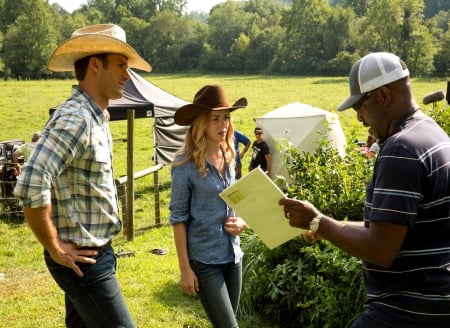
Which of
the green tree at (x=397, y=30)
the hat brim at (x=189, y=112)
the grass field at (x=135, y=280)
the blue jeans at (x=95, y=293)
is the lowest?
the grass field at (x=135, y=280)

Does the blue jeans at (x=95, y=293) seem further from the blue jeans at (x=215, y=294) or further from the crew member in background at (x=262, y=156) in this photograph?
the crew member in background at (x=262, y=156)

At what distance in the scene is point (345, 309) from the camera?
4383 millimetres

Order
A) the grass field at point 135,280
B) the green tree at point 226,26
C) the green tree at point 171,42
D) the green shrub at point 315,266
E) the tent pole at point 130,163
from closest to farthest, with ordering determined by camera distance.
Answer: the green shrub at point 315,266, the grass field at point 135,280, the tent pole at point 130,163, the green tree at point 171,42, the green tree at point 226,26

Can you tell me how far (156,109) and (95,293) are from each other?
9627mm

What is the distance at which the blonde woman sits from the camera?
326 centimetres

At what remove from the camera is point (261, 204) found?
2.81 m

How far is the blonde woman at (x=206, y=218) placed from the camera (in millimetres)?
3260

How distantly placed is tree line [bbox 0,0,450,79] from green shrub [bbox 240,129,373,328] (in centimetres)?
5477

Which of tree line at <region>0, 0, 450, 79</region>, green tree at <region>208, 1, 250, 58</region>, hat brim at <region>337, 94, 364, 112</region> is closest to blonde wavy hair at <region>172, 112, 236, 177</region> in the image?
hat brim at <region>337, 94, 364, 112</region>

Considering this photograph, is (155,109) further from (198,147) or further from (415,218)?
(415,218)

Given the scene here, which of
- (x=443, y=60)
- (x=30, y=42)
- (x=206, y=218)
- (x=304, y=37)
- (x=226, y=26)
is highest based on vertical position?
(x=226, y=26)

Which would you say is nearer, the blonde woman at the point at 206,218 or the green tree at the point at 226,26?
the blonde woman at the point at 206,218

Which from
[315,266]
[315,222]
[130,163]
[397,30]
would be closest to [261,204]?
[315,222]

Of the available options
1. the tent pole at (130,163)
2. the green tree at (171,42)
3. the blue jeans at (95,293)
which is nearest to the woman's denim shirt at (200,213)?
the blue jeans at (95,293)
